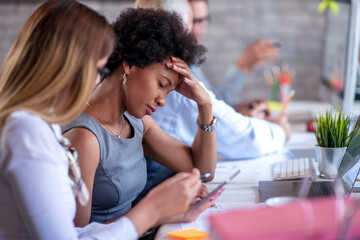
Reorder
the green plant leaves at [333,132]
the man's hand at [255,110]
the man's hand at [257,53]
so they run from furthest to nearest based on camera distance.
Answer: the man's hand at [257,53], the man's hand at [255,110], the green plant leaves at [333,132]

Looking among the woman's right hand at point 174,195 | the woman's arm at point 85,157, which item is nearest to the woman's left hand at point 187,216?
the woman's right hand at point 174,195

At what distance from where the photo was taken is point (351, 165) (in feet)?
4.30

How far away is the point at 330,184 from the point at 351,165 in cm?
11

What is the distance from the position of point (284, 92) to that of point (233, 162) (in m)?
1.22

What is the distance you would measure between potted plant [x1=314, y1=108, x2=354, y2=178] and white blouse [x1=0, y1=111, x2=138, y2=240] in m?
0.93

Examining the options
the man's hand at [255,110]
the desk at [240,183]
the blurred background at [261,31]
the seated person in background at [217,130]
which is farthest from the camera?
the blurred background at [261,31]

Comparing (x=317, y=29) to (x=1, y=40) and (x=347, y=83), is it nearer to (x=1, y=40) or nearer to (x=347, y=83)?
(x=347, y=83)

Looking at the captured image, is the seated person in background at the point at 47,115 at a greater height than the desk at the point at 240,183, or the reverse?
the seated person in background at the point at 47,115

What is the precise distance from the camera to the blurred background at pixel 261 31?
3.76 meters

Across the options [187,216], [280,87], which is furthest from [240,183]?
[280,87]

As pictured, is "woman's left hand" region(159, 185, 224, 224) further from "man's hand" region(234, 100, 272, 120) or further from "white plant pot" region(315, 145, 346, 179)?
"man's hand" region(234, 100, 272, 120)

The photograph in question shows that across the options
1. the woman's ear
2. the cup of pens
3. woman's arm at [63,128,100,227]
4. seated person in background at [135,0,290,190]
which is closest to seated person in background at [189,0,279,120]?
the cup of pens

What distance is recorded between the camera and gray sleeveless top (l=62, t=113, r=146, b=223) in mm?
1274

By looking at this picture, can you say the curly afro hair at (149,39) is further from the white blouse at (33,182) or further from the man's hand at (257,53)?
the man's hand at (257,53)
